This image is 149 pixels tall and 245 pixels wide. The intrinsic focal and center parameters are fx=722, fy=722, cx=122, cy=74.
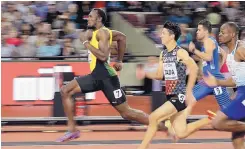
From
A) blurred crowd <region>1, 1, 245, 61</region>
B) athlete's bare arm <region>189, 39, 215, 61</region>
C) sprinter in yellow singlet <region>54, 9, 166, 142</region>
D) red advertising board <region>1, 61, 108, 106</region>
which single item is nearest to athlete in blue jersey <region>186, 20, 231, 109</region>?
athlete's bare arm <region>189, 39, 215, 61</region>

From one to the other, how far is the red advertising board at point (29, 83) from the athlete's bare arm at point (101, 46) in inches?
160

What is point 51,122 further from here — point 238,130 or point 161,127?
point 238,130

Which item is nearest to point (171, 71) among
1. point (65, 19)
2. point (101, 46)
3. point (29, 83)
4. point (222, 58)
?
point (101, 46)

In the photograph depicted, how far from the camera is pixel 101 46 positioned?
10.0 metres

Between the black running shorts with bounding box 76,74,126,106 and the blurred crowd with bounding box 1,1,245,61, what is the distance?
162 inches

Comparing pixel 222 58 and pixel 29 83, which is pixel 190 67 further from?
pixel 29 83

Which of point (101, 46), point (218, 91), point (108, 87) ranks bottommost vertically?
point (218, 91)

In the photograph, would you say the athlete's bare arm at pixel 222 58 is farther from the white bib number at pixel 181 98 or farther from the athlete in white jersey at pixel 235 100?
the athlete in white jersey at pixel 235 100

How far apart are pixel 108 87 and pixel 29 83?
4381mm

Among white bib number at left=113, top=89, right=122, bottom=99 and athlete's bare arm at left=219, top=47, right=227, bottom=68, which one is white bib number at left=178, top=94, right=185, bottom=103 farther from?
athlete's bare arm at left=219, top=47, right=227, bottom=68

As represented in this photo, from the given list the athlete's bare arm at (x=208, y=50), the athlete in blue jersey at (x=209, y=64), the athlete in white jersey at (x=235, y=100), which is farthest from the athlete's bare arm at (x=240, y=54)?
the athlete's bare arm at (x=208, y=50)

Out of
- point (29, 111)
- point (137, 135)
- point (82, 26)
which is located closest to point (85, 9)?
point (82, 26)

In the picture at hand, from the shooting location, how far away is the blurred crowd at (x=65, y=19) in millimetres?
15383

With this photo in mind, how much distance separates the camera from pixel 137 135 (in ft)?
40.1
